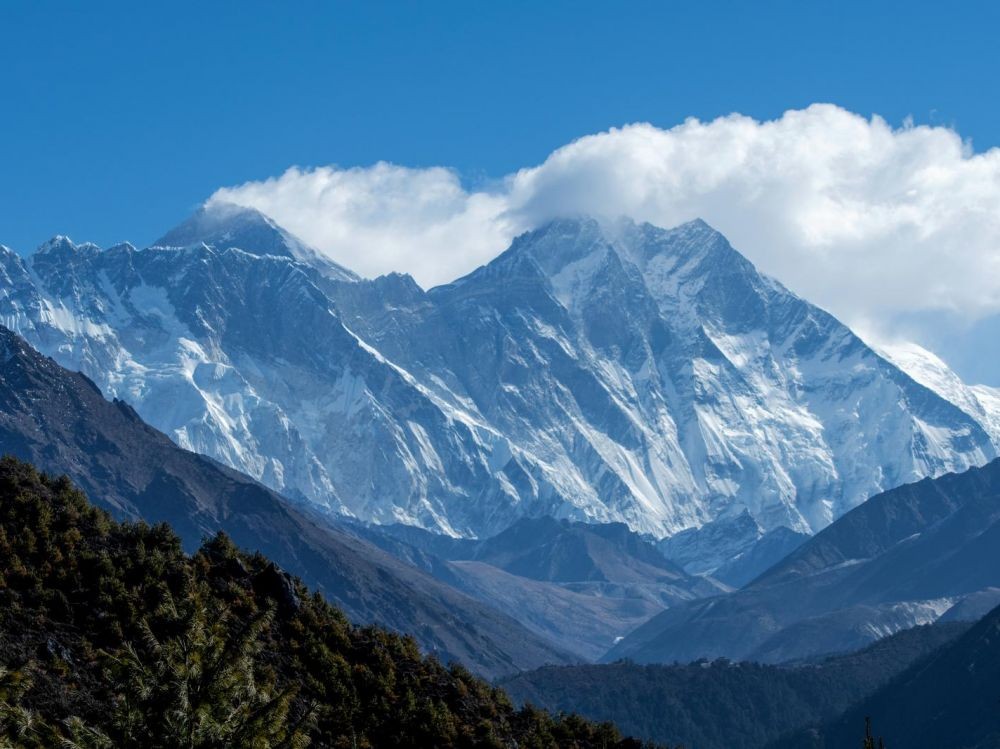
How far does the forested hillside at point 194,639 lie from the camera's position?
78.8 metres

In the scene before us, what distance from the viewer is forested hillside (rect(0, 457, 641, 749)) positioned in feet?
259

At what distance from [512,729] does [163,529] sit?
25392 millimetres

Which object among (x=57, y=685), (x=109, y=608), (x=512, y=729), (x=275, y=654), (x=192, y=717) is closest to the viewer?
(x=192, y=717)

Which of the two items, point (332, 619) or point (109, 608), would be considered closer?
point (109, 608)

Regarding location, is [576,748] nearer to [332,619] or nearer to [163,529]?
[332,619]

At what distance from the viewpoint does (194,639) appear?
67.3 meters

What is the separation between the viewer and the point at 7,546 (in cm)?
9744

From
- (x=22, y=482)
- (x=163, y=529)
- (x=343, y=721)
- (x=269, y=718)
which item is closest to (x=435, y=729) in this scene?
(x=343, y=721)

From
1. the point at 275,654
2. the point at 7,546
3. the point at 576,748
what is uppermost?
the point at 7,546

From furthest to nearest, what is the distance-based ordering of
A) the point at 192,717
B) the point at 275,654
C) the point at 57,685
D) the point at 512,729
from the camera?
the point at 512,729 < the point at 275,654 < the point at 57,685 < the point at 192,717

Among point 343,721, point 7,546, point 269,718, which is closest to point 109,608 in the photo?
point 7,546

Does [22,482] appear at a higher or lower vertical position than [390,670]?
higher

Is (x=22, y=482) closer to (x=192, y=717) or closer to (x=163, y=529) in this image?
(x=163, y=529)

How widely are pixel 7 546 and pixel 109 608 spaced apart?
760cm
